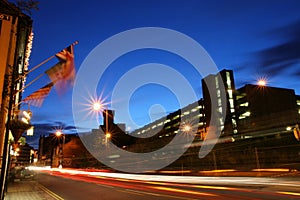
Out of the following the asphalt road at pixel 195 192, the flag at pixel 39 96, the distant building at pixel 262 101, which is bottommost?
the asphalt road at pixel 195 192

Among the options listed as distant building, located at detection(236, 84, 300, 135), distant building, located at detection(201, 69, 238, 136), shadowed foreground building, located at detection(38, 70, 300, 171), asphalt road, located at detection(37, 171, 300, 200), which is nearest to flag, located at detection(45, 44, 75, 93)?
asphalt road, located at detection(37, 171, 300, 200)

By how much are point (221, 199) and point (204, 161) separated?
21591 millimetres

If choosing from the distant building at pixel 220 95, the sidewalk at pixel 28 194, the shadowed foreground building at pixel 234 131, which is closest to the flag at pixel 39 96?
the sidewalk at pixel 28 194

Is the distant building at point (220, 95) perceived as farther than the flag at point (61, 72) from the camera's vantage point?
Yes

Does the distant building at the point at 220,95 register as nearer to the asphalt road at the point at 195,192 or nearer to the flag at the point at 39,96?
the asphalt road at the point at 195,192

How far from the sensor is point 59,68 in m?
11.4

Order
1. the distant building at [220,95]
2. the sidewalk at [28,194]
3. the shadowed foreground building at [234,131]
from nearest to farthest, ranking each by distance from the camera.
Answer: the sidewalk at [28,194]
the shadowed foreground building at [234,131]
the distant building at [220,95]

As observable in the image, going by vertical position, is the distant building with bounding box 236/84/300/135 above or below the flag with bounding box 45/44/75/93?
above

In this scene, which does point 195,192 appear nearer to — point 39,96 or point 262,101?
point 39,96

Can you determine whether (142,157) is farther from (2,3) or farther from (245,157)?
(2,3)

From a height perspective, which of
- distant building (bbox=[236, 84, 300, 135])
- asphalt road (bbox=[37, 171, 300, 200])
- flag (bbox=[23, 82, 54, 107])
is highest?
distant building (bbox=[236, 84, 300, 135])

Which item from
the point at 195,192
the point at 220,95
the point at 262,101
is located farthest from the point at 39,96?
the point at 220,95

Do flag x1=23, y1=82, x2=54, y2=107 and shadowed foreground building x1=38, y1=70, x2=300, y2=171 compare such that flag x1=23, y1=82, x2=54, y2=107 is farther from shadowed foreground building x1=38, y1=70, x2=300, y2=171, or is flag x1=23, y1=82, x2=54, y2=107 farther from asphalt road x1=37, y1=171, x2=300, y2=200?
shadowed foreground building x1=38, y1=70, x2=300, y2=171

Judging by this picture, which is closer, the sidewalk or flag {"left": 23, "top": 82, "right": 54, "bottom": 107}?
flag {"left": 23, "top": 82, "right": 54, "bottom": 107}
